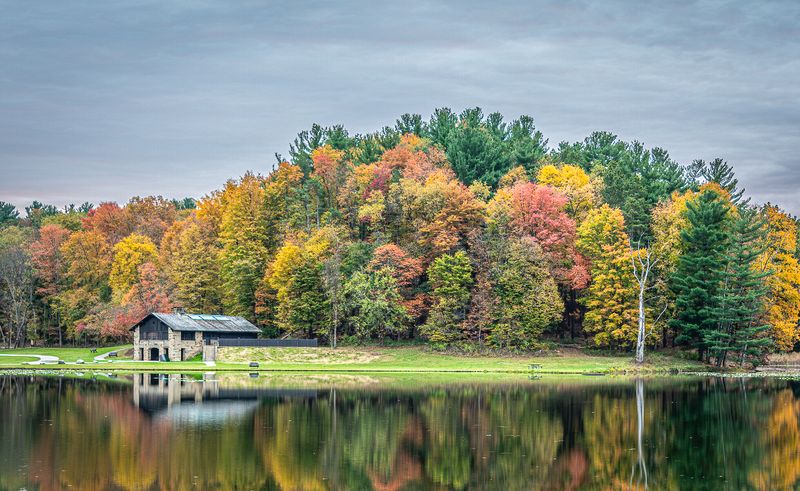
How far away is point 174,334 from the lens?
3533 inches

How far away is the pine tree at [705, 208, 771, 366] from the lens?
77000mm

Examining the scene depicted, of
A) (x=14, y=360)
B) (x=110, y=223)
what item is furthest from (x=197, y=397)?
(x=110, y=223)

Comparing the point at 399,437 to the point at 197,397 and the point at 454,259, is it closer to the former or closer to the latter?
the point at 197,397

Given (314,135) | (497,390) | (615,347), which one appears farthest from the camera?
(314,135)

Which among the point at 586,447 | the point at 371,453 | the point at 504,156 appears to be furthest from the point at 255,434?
the point at 504,156

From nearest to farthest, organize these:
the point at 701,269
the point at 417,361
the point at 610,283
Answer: the point at 417,361
the point at 701,269
the point at 610,283

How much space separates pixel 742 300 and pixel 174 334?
55.0m

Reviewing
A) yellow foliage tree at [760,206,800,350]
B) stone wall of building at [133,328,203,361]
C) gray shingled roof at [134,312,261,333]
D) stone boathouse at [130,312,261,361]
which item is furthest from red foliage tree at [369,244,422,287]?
yellow foliage tree at [760,206,800,350]

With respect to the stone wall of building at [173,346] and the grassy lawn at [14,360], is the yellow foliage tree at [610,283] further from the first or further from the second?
the grassy lawn at [14,360]

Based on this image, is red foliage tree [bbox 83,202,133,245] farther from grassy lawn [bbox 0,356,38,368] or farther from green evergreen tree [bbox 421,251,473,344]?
green evergreen tree [bbox 421,251,473,344]

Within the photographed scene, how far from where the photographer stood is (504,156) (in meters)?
108

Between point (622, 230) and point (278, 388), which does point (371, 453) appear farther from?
point (622, 230)

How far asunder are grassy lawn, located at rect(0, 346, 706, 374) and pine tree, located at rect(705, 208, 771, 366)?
3.44 metres

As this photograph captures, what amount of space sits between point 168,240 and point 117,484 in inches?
3435
